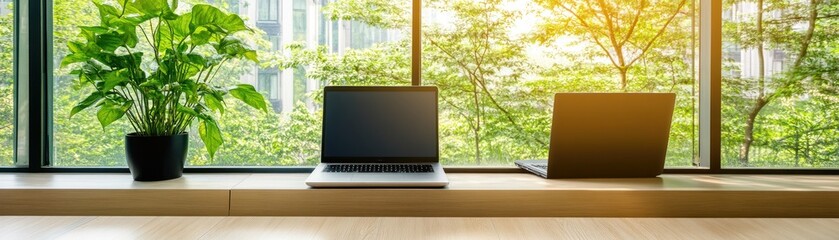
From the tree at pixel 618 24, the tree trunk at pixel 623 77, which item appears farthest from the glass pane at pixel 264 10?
the tree trunk at pixel 623 77

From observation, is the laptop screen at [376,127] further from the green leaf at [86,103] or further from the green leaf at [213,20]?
the green leaf at [86,103]

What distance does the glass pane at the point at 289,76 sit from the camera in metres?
2.35

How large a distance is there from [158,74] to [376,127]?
74cm

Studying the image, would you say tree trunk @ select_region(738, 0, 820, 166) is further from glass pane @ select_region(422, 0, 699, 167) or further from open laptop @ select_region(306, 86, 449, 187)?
open laptop @ select_region(306, 86, 449, 187)

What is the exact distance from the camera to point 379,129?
5.87 feet

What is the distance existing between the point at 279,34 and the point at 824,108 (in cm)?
298

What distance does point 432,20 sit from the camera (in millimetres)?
3312

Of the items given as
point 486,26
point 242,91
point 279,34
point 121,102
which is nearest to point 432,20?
point 486,26

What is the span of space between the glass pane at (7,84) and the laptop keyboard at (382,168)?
1.38 m

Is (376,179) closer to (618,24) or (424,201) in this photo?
(424,201)

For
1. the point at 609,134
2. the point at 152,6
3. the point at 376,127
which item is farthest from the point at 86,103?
the point at 609,134

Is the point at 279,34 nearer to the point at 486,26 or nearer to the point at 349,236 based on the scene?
the point at 486,26

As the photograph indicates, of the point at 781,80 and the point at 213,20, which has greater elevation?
the point at 213,20

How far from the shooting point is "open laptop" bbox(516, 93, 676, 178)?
1.65 metres
